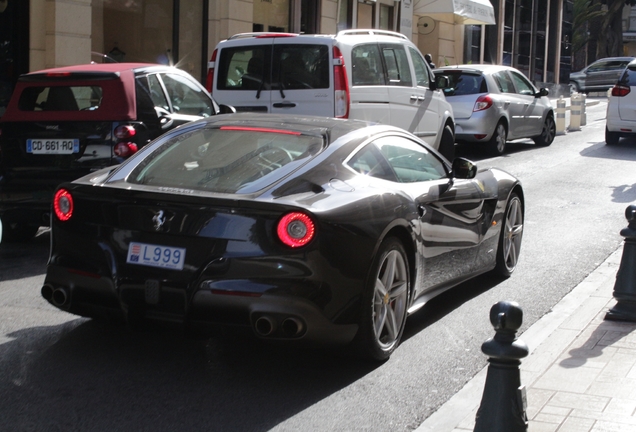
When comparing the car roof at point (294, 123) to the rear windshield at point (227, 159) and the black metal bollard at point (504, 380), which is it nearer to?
the rear windshield at point (227, 159)

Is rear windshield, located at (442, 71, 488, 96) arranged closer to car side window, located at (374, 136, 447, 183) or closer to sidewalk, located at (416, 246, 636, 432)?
car side window, located at (374, 136, 447, 183)

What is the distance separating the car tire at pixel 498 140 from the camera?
18.1 meters

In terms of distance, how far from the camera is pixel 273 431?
441 cm

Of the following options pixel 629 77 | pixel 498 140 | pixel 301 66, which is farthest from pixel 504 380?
pixel 629 77

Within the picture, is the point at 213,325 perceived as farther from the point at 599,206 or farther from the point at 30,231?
the point at 599,206

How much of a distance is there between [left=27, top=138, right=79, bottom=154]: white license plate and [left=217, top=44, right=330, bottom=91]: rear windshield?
163 inches

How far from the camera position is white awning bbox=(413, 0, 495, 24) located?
3148 cm

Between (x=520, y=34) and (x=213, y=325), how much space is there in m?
41.3

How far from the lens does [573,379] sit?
197 inches

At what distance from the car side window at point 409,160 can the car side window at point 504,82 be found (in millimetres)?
12098

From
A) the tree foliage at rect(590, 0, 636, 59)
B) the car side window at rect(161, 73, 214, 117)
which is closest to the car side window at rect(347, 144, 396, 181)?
the car side window at rect(161, 73, 214, 117)

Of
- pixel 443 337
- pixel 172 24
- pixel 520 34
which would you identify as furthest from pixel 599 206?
pixel 520 34

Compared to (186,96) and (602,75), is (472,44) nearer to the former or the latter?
(602,75)

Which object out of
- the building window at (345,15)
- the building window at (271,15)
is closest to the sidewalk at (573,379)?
the building window at (271,15)
